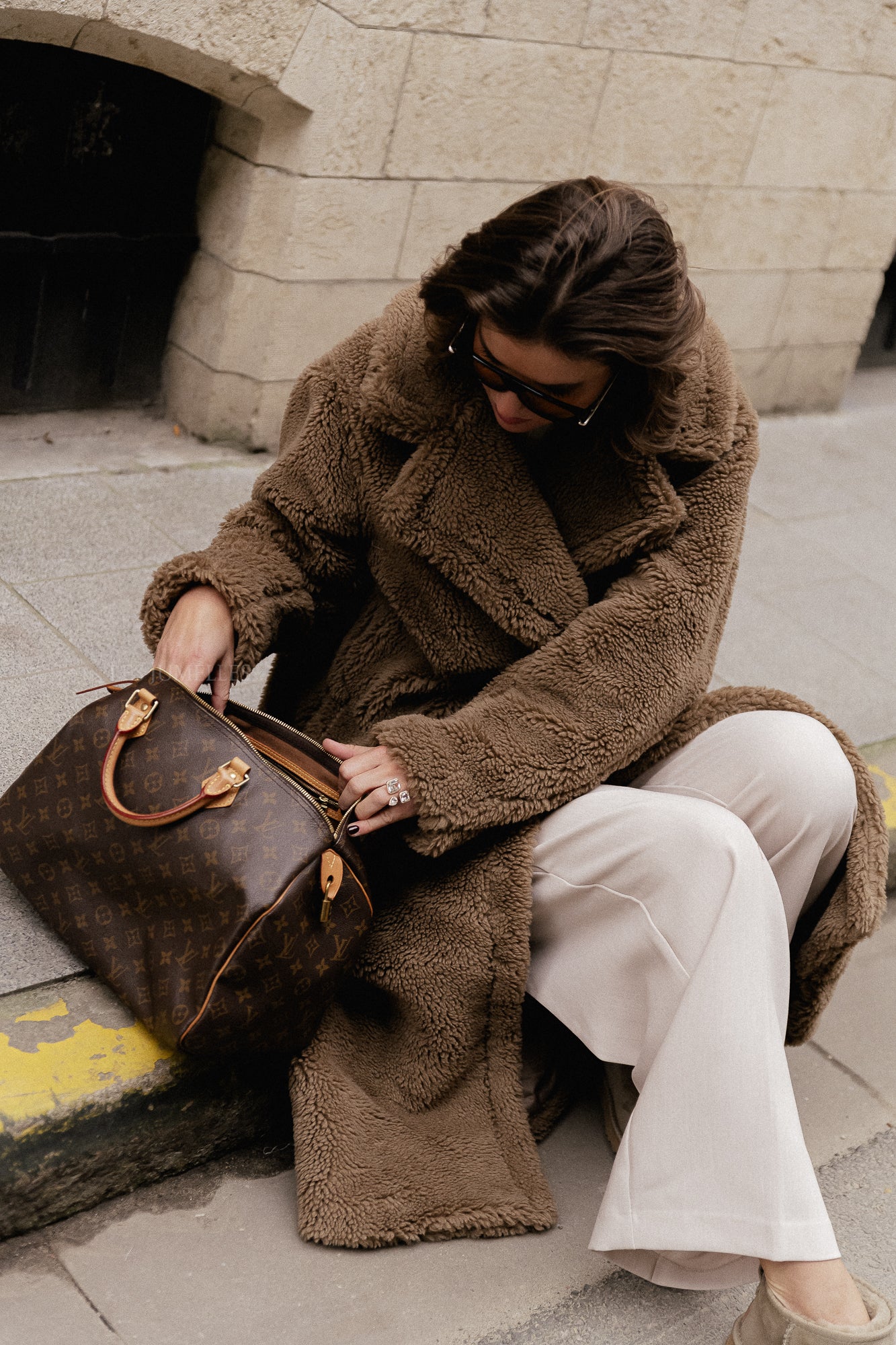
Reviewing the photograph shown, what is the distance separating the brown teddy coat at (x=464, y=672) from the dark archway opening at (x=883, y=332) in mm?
4695

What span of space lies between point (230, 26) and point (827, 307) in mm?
3026

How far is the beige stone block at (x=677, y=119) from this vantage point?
14.6ft

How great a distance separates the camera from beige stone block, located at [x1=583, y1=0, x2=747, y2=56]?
425 centimetres

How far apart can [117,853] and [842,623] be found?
2813 mm

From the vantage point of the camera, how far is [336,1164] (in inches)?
77.0

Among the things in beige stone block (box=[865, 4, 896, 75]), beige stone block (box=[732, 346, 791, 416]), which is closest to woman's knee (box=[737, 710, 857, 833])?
beige stone block (box=[732, 346, 791, 416])

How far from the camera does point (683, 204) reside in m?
4.88

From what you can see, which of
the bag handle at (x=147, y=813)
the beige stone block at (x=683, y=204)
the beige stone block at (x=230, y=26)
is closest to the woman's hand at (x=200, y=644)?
the bag handle at (x=147, y=813)

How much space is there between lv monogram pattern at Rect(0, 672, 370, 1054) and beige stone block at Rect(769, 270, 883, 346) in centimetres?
409

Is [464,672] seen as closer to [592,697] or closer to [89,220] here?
[592,697]

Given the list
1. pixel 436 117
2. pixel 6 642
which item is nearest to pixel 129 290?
pixel 436 117

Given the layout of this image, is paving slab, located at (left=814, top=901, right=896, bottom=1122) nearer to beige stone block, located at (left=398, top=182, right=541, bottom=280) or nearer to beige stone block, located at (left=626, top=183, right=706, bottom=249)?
beige stone block, located at (left=398, top=182, right=541, bottom=280)

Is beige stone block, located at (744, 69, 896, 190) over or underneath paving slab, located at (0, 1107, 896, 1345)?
over

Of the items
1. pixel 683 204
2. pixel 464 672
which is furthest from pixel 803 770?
pixel 683 204
